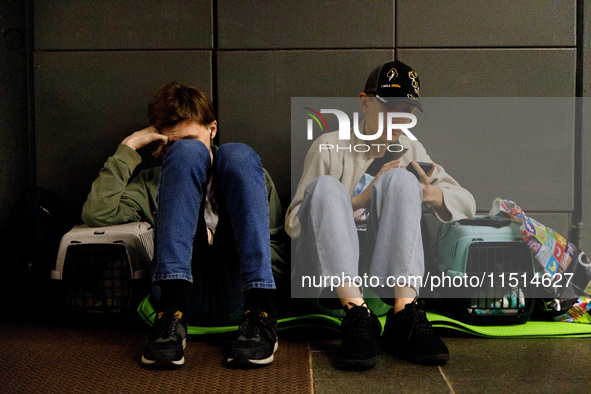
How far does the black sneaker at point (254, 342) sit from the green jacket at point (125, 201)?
331 millimetres

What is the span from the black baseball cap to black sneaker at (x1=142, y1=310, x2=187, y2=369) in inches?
38.3

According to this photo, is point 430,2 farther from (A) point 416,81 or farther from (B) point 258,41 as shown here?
(B) point 258,41

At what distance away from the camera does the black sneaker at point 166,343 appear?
3.81 feet

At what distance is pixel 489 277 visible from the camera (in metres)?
1.48

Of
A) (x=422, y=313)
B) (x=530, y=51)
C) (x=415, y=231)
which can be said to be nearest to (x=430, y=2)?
(x=530, y=51)

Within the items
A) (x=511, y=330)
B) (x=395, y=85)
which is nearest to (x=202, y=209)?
(x=395, y=85)

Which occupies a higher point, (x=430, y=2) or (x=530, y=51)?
(x=430, y=2)

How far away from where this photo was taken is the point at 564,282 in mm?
1533

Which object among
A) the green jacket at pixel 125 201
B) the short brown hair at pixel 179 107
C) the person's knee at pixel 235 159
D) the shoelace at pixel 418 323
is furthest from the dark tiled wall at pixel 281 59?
the shoelace at pixel 418 323

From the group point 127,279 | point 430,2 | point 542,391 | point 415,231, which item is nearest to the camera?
point 542,391

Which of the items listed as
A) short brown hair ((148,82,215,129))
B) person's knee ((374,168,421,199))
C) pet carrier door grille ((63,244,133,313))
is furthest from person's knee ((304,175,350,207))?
pet carrier door grille ((63,244,133,313))

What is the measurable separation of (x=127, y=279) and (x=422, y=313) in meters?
0.93

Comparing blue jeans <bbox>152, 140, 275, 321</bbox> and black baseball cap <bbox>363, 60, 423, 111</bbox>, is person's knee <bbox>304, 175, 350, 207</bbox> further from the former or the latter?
black baseball cap <bbox>363, 60, 423, 111</bbox>

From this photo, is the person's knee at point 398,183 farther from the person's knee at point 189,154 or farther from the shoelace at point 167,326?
the shoelace at point 167,326
